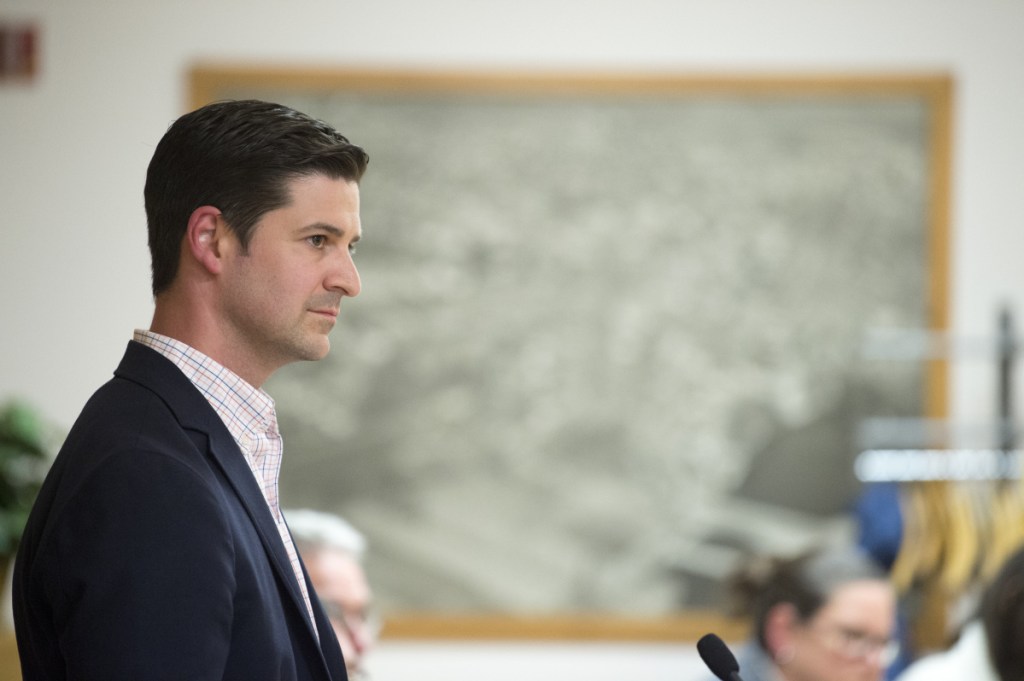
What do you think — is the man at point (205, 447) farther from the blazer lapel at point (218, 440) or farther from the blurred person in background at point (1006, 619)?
the blurred person in background at point (1006, 619)

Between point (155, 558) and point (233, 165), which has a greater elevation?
point (233, 165)

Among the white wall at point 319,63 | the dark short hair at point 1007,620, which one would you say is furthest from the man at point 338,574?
the white wall at point 319,63

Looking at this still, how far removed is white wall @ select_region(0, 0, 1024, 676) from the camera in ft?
14.4

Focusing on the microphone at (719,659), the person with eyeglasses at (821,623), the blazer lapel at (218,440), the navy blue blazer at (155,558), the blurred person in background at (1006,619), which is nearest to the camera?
the navy blue blazer at (155,558)

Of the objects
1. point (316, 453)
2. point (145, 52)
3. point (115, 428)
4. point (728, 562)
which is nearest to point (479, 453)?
point (316, 453)

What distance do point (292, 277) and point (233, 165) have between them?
11 cm

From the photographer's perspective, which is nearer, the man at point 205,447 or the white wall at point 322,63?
the man at point 205,447

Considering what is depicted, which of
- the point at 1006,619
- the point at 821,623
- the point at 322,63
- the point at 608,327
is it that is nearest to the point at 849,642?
the point at 821,623

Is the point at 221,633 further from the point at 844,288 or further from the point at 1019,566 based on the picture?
the point at 844,288

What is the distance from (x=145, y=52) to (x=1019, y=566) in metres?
3.44

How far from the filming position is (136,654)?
94cm

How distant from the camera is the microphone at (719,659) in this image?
4.01 feet

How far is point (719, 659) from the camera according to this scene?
48.7 inches

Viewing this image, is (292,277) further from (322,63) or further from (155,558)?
(322,63)
